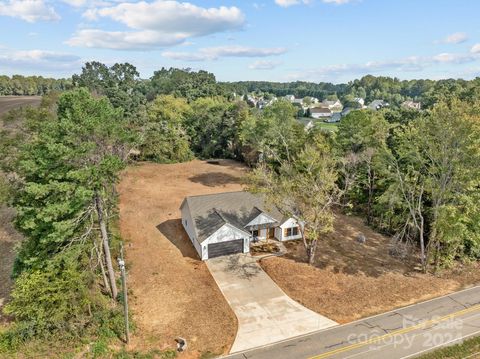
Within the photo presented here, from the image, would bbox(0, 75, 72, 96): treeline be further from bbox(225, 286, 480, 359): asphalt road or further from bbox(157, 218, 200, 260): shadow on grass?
bbox(225, 286, 480, 359): asphalt road

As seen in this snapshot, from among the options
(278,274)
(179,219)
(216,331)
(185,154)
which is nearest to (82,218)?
(216,331)

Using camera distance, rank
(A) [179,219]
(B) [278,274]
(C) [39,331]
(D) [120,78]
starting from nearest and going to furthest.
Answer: (C) [39,331]
(B) [278,274]
(A) [179,219]
(D) [120,78]

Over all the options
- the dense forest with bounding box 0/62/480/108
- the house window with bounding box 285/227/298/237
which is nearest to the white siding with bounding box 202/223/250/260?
the house window with bounding box 285/227/298/237

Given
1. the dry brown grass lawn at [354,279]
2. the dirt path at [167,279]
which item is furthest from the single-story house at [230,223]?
the dry brown grass lawn at [354,279]

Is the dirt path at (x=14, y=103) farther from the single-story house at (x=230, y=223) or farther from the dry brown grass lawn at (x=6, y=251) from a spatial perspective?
the single-story house at (x=230, y=223)

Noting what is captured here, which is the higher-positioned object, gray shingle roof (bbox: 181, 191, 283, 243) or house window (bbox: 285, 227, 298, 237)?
gray shingle roof (bbox: 181, 191, 283, 243)

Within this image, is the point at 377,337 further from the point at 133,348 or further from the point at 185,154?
the point at 185,154

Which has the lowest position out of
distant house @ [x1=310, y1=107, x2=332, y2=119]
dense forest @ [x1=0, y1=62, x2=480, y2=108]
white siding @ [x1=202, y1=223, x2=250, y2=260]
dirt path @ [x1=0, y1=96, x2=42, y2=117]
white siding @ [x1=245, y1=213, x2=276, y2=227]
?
white siding @ [x1=202, y1=223, x2=250, y2=260]
